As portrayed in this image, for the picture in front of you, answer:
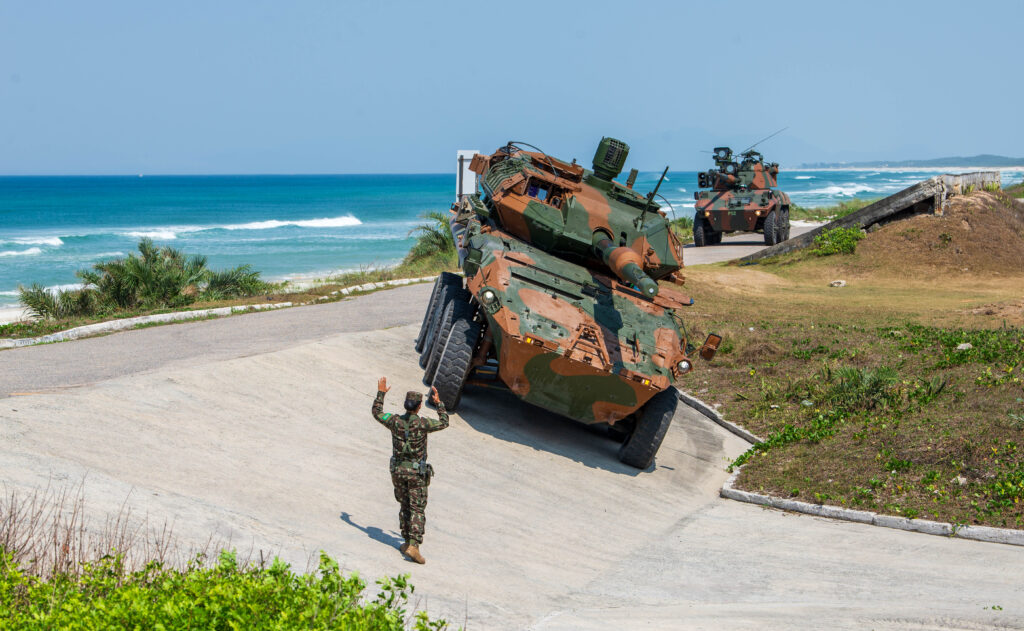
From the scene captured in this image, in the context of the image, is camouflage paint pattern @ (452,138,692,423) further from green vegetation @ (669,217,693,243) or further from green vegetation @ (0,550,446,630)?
green vegetation @ (669,217,693,243)

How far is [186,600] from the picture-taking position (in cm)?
523

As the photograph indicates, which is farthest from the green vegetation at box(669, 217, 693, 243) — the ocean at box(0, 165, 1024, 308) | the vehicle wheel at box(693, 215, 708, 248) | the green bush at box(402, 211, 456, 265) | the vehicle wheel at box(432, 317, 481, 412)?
→ the vehicle wheel at box(432, 317, 481, 412)

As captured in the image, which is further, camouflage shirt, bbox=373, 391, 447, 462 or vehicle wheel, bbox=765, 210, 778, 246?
vehicle wheel, bbox=765, 210, 778, 246

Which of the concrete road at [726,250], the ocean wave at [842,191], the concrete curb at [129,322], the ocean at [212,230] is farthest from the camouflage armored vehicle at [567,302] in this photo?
the ocean wave at [842,191]

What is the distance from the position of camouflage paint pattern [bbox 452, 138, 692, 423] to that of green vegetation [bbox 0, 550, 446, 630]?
4871 mm

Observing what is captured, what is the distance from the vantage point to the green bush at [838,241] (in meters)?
26.6

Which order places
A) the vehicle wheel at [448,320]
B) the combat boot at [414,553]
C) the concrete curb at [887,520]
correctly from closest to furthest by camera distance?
the combat boot at [414,553] → the concrete curb at [887,520] → the vehicle wheel at [448,320]

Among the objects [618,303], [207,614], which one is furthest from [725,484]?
[207,614]

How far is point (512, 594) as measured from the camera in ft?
24.2

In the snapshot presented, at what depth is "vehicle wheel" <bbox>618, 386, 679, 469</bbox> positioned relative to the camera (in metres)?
11.0

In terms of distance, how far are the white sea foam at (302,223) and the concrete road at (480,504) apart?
174ft

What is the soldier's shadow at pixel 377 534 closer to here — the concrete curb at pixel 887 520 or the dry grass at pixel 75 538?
the dry grass at pixel 75 538

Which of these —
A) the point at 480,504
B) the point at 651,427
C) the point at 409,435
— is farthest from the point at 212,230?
the point at 409,435

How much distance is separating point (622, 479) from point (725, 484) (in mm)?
1174
